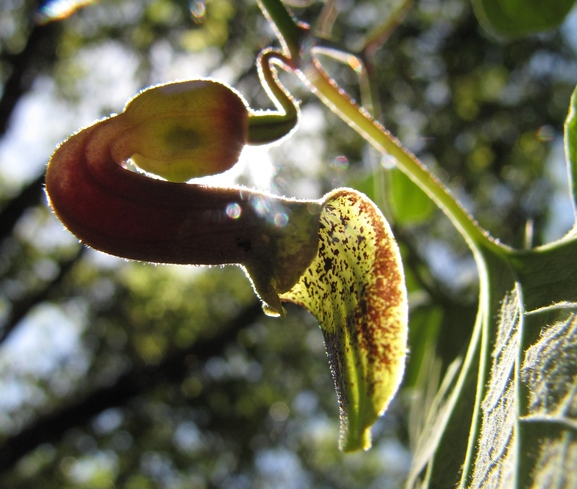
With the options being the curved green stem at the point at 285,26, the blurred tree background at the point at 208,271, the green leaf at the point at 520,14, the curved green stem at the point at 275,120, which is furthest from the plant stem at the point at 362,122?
the blurred tree background at the point at 208,271

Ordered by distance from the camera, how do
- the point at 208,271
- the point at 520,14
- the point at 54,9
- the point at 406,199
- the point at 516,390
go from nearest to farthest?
the point at 516,390, the point at 520,14, the point at 406,199, the point at 54,9, the point at 208,271

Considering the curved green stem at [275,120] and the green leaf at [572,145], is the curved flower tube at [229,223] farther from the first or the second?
the green leaf at [572,145]

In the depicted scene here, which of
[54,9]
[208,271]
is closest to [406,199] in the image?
[54,9]

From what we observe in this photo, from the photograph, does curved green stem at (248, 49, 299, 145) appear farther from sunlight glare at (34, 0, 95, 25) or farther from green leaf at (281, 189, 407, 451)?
sunlight glare at (34, 0, 95, 25)

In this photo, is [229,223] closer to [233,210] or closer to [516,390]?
[233,210]

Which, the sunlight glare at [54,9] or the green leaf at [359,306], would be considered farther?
the sunlight glare at [54,9]

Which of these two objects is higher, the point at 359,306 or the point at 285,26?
the point at 285,26
